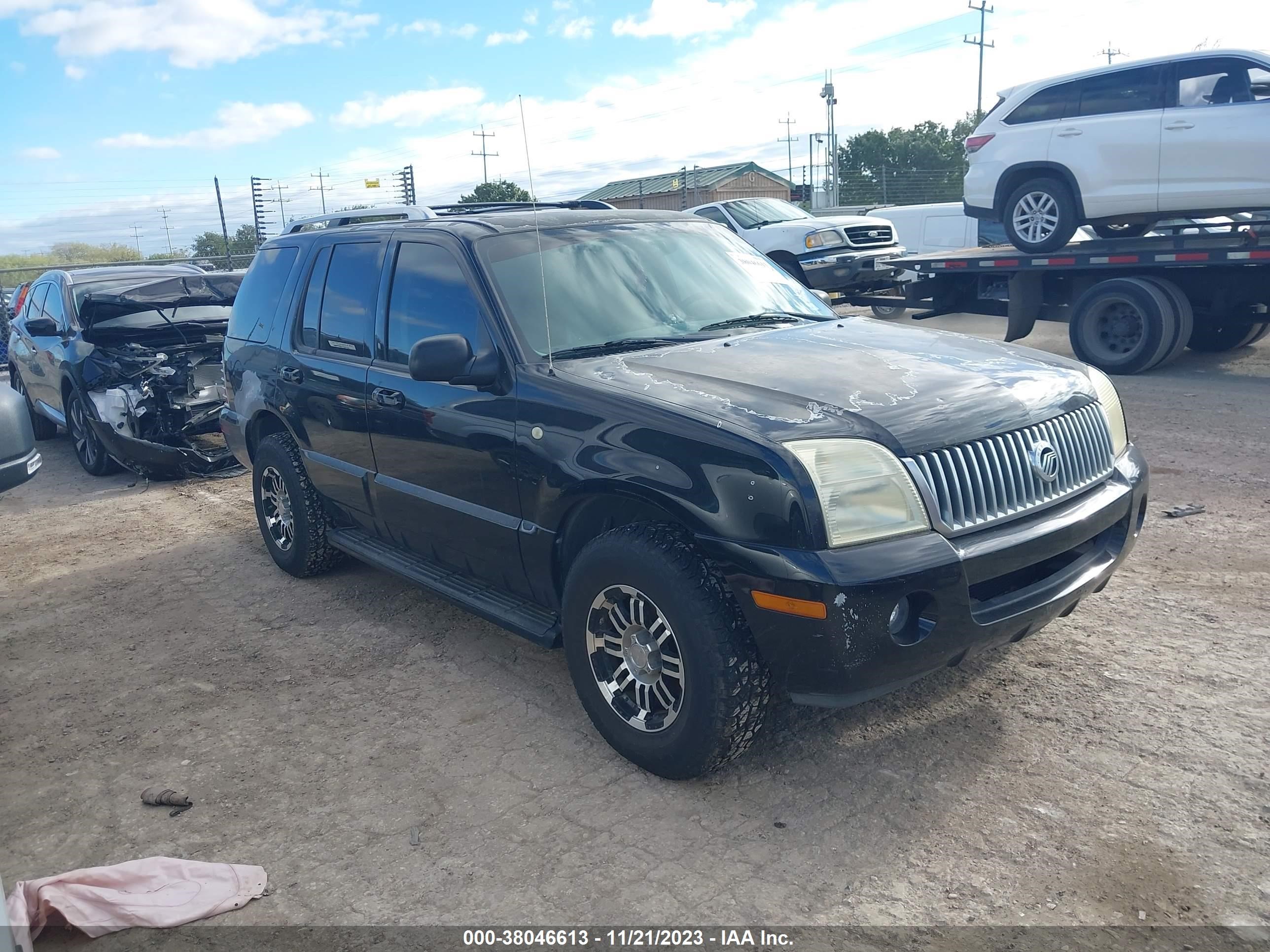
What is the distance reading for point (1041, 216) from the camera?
1072 centimetres

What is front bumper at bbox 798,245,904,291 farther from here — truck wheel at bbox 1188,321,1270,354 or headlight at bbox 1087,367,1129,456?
headlight at bbox 1087,367,1129,456

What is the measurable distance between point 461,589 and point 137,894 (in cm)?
169

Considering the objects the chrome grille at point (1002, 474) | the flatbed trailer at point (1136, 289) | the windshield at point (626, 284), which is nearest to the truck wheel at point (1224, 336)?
the flatbed trailer at point (1136, 289)

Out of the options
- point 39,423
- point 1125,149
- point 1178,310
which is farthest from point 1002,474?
point 39,423

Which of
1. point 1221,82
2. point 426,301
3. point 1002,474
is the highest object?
point 1221,82

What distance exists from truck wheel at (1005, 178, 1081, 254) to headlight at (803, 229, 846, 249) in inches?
136

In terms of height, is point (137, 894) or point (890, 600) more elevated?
point (890, 600)

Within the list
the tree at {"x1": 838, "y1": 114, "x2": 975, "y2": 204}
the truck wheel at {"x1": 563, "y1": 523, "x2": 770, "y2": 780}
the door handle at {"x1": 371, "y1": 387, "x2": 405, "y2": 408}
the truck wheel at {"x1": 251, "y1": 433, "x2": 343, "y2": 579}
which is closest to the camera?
the truck wheel at {"x1": 563, "y1": 523, "x2": 770, "y2": 780}

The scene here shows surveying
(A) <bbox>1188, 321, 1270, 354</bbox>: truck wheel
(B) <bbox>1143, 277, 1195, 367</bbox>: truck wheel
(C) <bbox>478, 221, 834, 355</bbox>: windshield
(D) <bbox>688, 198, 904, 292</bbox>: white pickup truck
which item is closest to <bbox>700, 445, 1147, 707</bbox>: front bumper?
(C) <bbox>478, 221, 834, 355</bbox>: windshield

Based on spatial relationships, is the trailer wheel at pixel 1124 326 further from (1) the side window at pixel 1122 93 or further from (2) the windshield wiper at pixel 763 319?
(2) the windshield wiper at pixel 763 319

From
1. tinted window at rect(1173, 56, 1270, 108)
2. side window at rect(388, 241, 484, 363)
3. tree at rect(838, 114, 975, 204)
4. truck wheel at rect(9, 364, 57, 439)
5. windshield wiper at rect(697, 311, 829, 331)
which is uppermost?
tree at rect(838, 114, 975, 204)

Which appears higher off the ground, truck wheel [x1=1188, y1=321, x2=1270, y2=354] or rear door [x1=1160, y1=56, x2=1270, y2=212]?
rear door [x1=1160, y1=56, x2=1270, y2=212]

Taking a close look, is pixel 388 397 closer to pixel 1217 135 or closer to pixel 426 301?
pixel 426 301

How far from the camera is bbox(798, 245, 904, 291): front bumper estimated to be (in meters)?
13.6
